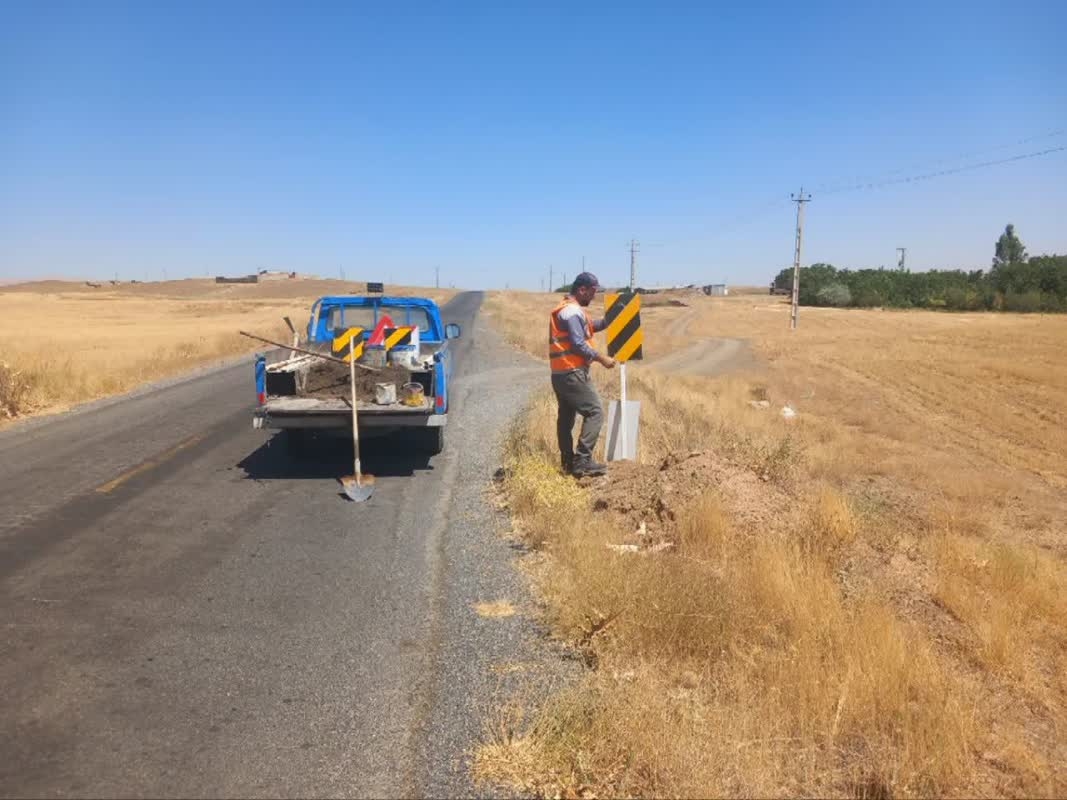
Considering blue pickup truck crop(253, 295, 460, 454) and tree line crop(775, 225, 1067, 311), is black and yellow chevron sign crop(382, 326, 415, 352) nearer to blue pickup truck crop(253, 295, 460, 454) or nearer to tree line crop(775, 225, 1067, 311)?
blue pickup truck crop(253, 295, 460, 454)

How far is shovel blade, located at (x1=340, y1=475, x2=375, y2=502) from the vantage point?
8.04 metres

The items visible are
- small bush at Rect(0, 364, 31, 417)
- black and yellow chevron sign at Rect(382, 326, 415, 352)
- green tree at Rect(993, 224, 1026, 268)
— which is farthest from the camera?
green tree at Rect(993, 224, 1026, 268)

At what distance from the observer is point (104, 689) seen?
409 centimetres

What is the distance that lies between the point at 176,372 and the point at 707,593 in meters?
19.0

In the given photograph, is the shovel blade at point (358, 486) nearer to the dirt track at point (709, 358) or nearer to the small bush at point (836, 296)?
the dirt track at point (709, 358)

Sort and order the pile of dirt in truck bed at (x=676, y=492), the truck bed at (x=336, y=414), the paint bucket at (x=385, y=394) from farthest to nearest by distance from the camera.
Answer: the paint bucket at (x=385, y=394) < the truck bed at (x=336, y=414) < the pile of dirt in truck bed at (x=676, y=492)

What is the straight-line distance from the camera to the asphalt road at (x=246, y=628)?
11.3 feet

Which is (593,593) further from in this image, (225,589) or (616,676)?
(225,589)

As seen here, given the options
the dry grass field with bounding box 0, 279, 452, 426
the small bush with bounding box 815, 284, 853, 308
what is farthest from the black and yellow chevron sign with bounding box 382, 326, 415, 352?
Result: the small bush with bounding box 815, 284, 853, 308

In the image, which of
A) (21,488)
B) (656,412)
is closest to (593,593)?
(21,488)

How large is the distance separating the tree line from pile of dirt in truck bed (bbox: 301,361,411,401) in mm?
75015

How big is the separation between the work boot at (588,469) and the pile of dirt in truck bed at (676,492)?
79 millimetres

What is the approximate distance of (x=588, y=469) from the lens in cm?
800

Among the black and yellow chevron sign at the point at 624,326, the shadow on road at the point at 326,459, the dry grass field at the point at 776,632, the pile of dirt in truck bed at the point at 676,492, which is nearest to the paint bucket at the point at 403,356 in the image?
the shadow on road at the point at 326,459
